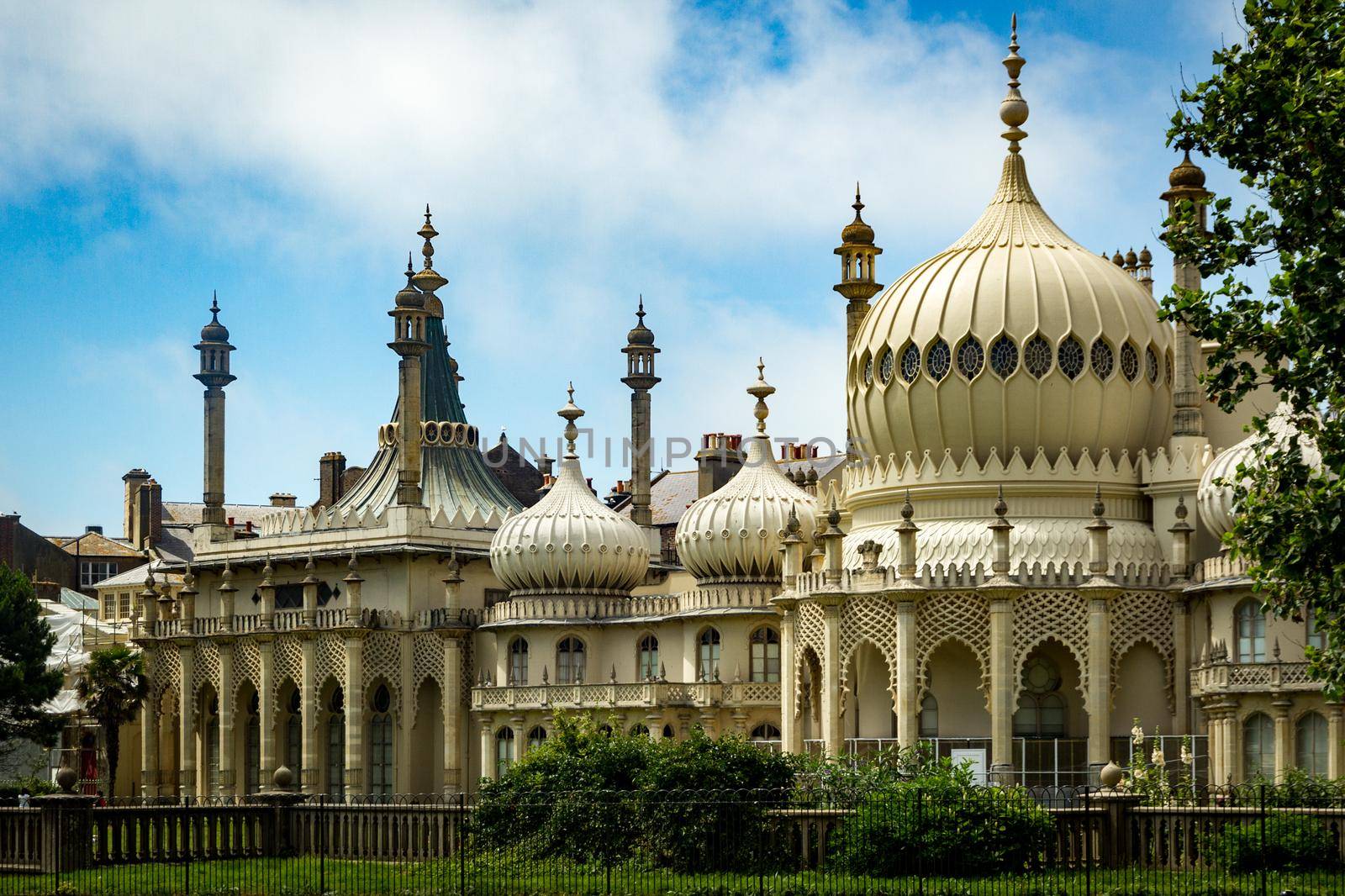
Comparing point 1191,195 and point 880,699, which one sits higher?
point 1191,195

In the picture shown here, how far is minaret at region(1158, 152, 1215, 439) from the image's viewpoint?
2047 inches

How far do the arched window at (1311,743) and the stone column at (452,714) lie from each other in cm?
2456

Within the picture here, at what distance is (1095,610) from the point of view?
4797cm

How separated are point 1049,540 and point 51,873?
22.9 meters

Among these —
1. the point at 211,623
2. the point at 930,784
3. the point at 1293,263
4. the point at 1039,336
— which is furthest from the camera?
the point at 211,623

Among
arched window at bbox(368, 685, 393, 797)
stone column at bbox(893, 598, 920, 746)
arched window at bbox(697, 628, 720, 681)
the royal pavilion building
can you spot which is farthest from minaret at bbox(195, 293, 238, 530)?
stone column at bbox(893, 598, 920, 746)

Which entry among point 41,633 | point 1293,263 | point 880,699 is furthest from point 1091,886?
point 41,633

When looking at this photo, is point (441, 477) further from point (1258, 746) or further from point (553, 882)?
point (553, 882)

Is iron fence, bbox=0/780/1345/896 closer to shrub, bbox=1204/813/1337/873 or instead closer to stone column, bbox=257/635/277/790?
shrub, bbox=1204/813/1337/873

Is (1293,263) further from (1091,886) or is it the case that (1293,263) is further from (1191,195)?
(1191,195)

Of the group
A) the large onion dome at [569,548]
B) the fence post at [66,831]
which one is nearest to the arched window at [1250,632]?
the large onion dome at [569,548]

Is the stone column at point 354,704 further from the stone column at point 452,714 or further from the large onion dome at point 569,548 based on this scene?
the large onion dome at point 569,548

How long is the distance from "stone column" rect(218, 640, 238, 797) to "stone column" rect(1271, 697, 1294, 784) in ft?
108

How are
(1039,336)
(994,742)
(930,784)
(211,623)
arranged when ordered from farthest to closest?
(211,623) < (1039,336) < (994,742) < (930,784)
